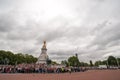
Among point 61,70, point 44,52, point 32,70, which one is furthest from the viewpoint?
point 44,52

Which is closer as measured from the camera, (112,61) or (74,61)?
(74,61)

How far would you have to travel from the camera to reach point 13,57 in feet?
279

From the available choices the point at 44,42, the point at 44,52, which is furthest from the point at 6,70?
the point at 44,42

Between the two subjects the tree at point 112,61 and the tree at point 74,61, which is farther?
the tree at point 112,61

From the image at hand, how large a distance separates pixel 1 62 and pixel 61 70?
4584 cm

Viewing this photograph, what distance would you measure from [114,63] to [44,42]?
81.1 metres

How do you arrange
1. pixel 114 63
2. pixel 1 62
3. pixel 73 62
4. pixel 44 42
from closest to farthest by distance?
1. pixel 44 42
2. pixel 1 62
3. pixel 73 62
4. pixel 114 63

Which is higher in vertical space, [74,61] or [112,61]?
[74,61]

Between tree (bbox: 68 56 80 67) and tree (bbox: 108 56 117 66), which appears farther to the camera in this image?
tree (bbox: 108 56 117 66)

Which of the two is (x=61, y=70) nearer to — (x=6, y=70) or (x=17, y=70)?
(x=17, y=70)

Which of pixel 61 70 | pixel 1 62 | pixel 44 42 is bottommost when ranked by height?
pixel 61 70

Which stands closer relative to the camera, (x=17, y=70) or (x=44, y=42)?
(x=17, y=70)

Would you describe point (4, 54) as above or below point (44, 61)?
above

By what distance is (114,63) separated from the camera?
12562 cm
